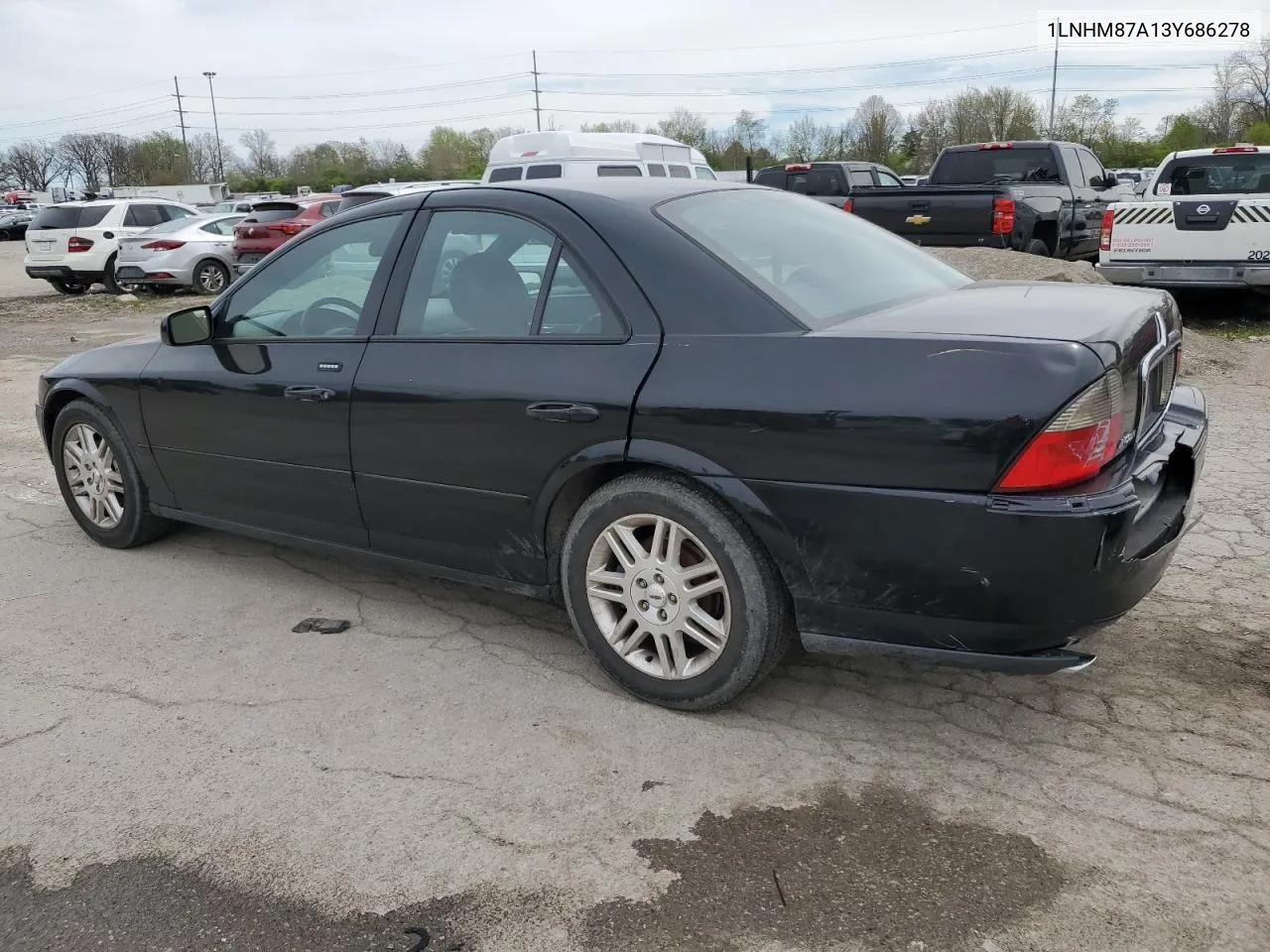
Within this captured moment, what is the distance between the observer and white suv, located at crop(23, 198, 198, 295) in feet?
62.8

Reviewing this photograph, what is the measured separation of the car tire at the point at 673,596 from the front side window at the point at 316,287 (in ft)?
4.33

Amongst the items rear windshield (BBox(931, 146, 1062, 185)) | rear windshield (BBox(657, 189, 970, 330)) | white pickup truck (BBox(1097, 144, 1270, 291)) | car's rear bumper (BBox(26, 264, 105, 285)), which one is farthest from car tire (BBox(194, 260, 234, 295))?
rear windshield (BBox(657, 189, 970, 330))

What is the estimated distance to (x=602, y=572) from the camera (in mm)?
3252

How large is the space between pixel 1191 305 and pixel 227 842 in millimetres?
12599

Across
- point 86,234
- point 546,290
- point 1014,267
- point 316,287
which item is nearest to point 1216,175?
point 1014,267

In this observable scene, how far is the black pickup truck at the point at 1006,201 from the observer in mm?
11289

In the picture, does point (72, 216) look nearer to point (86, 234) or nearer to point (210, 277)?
point (86, 234)

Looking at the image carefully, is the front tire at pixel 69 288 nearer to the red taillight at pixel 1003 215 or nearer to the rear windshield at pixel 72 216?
the rear windshield at pixel 72 216

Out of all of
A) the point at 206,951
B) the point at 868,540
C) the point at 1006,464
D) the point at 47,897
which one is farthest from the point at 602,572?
the point at 47,897

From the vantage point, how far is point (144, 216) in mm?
19641

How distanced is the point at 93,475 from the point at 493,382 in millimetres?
2687

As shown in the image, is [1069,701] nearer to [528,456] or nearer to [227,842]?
[528,456]

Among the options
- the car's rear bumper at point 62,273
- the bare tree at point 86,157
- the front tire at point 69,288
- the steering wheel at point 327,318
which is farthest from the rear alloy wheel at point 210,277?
the bare tree at point 86,157

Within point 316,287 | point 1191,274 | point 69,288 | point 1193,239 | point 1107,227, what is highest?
point 316,287
